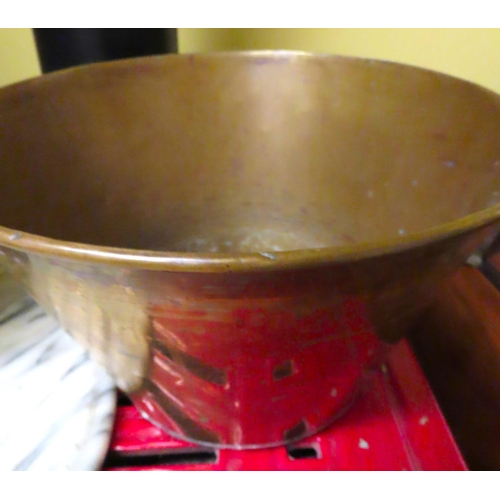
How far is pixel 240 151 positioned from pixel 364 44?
254mm

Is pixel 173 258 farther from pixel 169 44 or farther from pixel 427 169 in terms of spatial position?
pixel 169 44

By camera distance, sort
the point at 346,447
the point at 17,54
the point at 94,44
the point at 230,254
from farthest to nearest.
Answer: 1. the point at 17,54
2. the point at 94,44
3. the point at 346,447
4. the point at 230,254

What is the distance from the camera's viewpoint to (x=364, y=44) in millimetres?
680

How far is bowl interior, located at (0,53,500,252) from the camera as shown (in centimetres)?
47

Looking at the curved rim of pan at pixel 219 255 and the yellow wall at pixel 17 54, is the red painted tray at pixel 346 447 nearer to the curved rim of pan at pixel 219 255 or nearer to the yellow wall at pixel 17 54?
the curved rim of pan at pixel 219 255

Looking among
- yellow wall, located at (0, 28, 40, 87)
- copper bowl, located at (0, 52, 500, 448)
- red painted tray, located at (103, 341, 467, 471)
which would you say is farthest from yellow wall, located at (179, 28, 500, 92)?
red painted tray, located at (103, 341, 467, 471)

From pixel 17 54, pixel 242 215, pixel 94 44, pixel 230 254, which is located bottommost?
pixel 230 254

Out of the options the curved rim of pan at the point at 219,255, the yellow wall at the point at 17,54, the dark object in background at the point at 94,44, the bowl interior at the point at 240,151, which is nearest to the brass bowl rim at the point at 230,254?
the curved rim of pan at the point at 219,255

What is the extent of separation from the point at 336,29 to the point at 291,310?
22.9 inches

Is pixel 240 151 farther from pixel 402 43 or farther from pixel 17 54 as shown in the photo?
pixel 17 54

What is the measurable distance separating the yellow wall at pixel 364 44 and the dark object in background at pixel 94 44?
7.8 inches

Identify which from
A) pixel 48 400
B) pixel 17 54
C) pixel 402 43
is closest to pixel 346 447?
pixel 48 400

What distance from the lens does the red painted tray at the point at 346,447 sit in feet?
1.36

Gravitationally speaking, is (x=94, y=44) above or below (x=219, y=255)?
above
